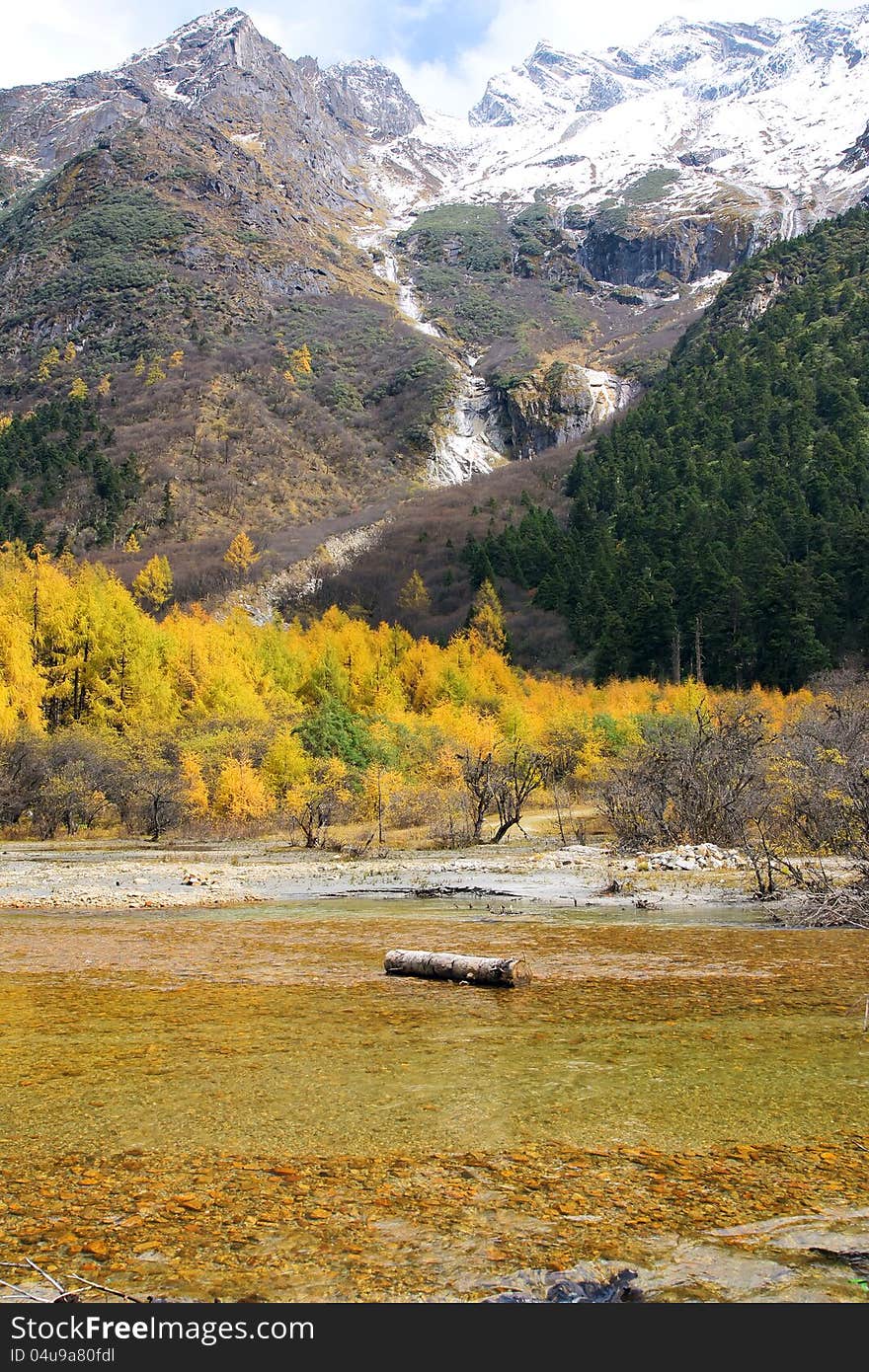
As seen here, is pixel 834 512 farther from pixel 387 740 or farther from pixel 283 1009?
pixel 283 1009

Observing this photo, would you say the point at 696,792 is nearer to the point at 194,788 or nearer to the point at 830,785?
the point at 830,785

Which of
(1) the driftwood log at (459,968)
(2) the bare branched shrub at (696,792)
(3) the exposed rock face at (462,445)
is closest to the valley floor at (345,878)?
(2) the bare branched shrub at (696,792)

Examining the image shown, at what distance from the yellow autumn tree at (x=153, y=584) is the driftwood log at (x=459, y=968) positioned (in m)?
89.8

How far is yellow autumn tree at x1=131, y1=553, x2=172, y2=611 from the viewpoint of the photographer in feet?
323

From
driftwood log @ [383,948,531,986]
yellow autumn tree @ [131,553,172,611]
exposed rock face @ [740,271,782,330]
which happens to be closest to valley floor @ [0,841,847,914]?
driftwood log @ [383,948,531,986]

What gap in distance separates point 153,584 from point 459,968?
303ft

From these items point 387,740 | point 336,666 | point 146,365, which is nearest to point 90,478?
point 146,365

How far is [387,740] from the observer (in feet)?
192

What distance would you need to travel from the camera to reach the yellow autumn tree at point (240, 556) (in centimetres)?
11174

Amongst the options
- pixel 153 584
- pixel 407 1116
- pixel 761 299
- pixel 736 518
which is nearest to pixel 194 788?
pixel 407 1116

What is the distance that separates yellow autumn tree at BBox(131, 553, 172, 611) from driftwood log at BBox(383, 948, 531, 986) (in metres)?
89.8

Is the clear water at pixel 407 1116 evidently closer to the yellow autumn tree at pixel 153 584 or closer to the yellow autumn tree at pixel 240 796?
the yellow autumn tree at pixel 240 796

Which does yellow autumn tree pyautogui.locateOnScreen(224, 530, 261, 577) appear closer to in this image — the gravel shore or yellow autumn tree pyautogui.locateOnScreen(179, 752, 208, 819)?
yellow autumn tree pyautogui.locateOnScreen(179, 752, 208, 819)

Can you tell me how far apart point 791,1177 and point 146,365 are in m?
174
